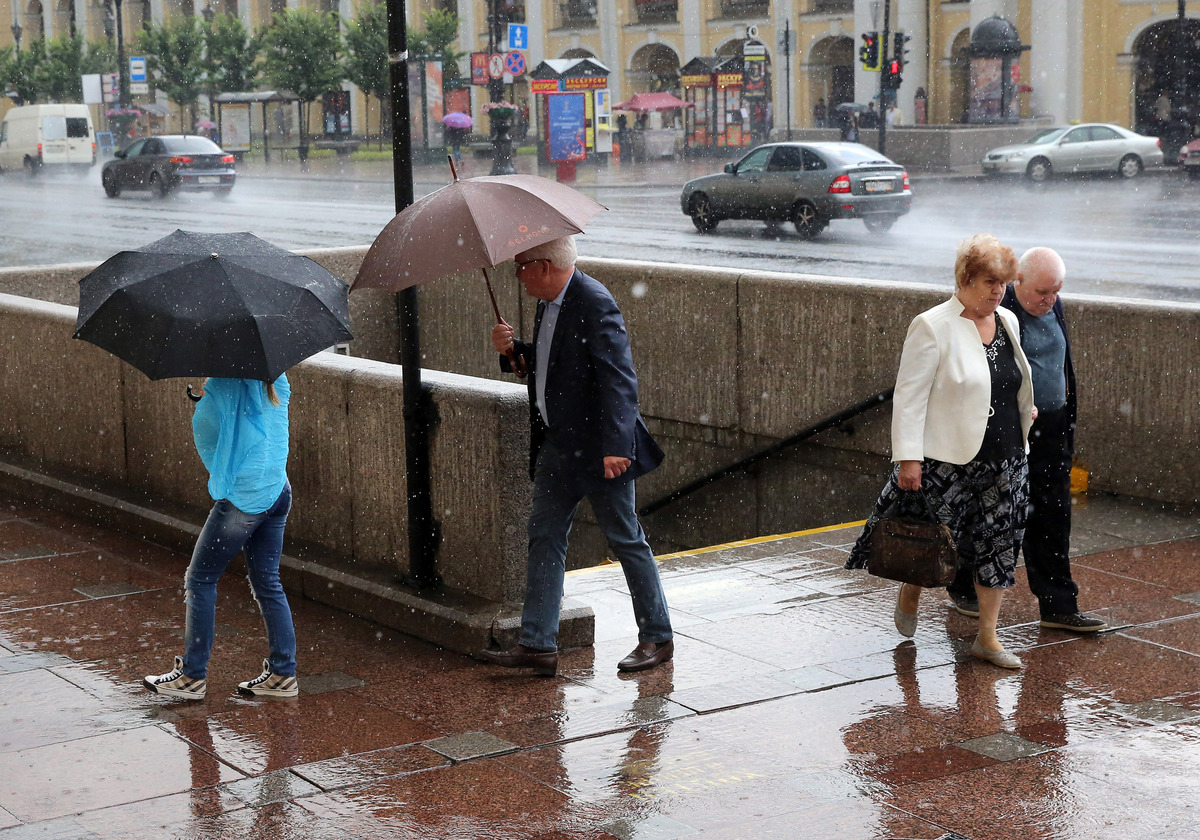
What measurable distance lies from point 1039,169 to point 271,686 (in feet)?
115

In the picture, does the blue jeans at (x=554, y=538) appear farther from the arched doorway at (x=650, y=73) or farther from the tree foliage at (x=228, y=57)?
the tree foliage at (x=228, y=57)

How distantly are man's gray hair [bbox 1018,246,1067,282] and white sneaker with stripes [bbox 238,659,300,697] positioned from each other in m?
3.13

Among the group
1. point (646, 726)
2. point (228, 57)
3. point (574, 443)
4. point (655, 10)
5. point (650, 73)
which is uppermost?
point (655, 10)

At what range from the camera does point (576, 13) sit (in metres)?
65.7

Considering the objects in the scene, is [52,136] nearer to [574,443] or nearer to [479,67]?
[479,67]

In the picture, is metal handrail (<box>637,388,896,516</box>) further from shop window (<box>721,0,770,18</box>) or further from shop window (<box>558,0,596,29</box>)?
shop window (<box>558,0,596,29</box>)

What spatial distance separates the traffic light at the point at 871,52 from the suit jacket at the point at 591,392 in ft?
133

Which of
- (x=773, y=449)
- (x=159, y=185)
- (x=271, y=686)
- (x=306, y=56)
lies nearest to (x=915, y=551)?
(x=271, y=686)

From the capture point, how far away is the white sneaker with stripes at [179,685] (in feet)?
17.6

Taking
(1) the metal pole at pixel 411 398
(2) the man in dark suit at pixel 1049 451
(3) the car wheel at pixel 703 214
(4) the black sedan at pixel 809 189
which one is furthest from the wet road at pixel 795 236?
(1) the metal pole at pixel 411 398

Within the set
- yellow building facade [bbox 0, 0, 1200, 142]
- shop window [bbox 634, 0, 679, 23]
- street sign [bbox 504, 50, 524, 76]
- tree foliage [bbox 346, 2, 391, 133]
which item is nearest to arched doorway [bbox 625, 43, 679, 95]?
yellow building facade [bbox 0, 0, 1200, 142]

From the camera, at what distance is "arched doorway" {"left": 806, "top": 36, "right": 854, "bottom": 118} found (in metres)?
57.5

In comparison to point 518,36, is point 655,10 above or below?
above

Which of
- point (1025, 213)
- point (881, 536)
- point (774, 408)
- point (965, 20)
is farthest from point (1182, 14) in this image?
point (881, 536)
